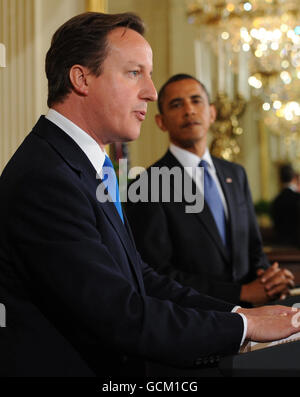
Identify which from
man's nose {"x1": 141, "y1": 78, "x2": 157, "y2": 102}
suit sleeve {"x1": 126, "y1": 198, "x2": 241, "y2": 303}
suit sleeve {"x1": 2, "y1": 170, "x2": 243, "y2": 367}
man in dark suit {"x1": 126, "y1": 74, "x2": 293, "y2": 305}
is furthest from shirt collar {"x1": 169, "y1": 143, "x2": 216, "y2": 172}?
suit sleeve {"x1": 2, "y1": 170, "x2": 243, "y2": 367}

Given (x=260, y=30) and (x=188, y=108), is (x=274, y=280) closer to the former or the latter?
(x=188, y=108)

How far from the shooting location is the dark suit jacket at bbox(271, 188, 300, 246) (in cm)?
787

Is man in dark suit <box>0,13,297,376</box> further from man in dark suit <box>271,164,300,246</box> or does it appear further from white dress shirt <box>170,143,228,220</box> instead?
man in dark suit <box>271,164,300,246</box>

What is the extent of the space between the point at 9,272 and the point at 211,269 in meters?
1.51

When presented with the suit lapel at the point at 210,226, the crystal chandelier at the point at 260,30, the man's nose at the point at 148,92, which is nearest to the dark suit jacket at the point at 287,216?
the crystal chandelier at the point at 260,30

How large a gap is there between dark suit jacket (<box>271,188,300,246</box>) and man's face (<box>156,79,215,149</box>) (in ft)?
16.2

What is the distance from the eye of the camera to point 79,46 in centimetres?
163

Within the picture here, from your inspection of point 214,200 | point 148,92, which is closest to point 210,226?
point 214,200

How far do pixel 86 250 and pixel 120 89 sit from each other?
48cm

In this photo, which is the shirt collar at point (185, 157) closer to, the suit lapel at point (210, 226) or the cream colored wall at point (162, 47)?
the suit lapel at point (210, 226)

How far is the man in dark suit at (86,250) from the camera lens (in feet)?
4.52

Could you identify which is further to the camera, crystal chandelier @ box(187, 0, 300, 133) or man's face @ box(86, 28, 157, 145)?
crystal chandelier @ box(187, 0, 300, 133)
